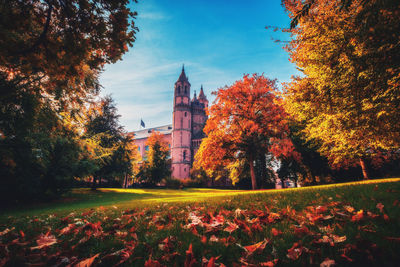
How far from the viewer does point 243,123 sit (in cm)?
1582

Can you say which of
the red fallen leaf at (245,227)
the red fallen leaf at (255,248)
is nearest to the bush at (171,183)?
the red fallen leaf at (245,227)

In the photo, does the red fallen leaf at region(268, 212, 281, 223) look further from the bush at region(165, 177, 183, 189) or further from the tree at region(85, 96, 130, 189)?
the bush at region(165, 177, 183, 189)

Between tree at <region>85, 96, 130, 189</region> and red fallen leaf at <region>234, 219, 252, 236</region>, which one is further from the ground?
tree at <region>85, 96, 130, 189</region>

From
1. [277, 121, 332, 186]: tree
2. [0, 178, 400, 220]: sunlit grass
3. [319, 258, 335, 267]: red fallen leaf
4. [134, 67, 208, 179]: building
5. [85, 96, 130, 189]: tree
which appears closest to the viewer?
[319, 258, 335, 267]: red fallen leaf

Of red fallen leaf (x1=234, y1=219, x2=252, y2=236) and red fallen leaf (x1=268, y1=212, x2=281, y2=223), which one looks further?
red fallen leaf (x1=268, y1=212, x2=281, y2=223)

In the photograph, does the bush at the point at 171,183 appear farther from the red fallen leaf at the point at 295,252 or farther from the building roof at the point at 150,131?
the building roof at the point at 150,131

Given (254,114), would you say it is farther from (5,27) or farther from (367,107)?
(5,27)

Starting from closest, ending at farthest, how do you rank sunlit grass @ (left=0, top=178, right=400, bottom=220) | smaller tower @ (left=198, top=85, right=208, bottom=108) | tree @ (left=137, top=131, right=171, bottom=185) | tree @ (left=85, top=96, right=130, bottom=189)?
sunlit grass @ (left=0, top=178, right=400, bottom=220) → tree @ (left=85, top=96, right=130, bottom=189) → tree @ (left=137, top=131, right=171, bottom=185) → smaller tower @ (left=198, top=85, right=208, bottom=108)

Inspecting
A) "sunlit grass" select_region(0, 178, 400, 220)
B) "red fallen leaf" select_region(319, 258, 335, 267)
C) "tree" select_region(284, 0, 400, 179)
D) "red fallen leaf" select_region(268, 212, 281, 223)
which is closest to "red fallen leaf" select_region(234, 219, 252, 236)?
"red fallen leaf" select_region(268, 212, 281, 223)

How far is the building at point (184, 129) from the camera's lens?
48500 millimetres

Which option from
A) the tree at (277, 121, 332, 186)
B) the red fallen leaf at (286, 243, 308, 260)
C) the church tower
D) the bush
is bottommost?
the bush

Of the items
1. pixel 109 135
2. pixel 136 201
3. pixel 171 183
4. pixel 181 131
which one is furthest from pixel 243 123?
pixel 181 131

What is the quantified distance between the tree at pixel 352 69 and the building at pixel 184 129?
4039cm

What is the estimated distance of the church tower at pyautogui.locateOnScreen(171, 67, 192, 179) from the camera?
48.2 m
